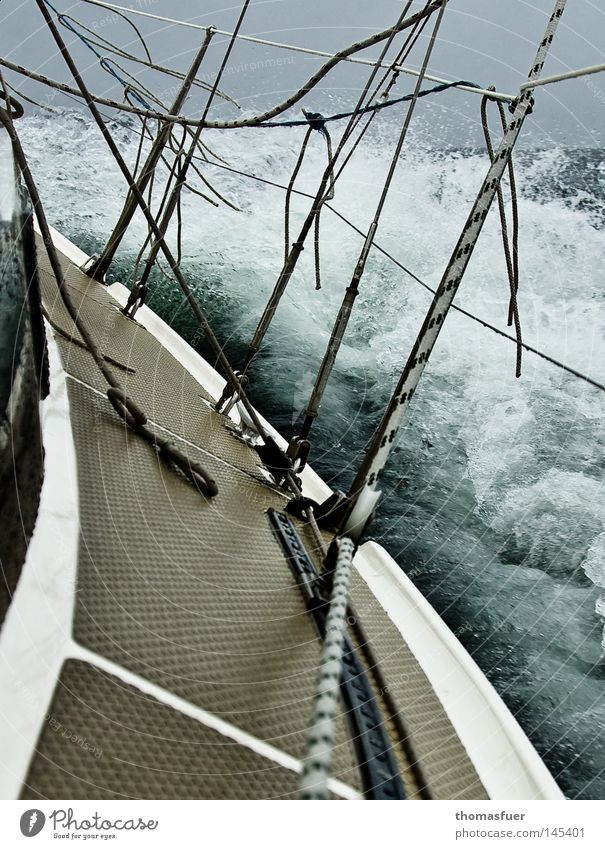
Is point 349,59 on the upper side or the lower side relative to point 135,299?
upper

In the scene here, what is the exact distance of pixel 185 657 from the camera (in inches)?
30.1

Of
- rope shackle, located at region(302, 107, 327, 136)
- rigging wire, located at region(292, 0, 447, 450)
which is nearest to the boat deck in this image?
rigging wire, located at region(292, 0, 447, 450)

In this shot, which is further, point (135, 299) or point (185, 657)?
point (135, 299)

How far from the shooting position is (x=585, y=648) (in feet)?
6.09

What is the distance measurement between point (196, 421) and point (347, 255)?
317 cm

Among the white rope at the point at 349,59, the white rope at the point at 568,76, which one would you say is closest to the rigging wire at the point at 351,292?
the white rope at the point at 349,59

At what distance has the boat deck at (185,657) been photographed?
625 millimetres

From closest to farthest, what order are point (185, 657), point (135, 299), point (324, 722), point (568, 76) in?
point (324, 722) → point (185, 657) → point (568, 76) → point (135, 299)

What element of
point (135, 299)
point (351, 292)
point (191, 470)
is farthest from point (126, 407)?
point (135, 299)

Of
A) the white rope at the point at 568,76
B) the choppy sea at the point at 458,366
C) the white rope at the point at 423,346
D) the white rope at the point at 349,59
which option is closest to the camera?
the white rope at the point at 568,76

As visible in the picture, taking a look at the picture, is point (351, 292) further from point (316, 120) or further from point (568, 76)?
point (568, 76)

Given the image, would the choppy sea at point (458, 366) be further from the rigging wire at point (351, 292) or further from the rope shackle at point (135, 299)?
the rigging wire at point (351, 292)

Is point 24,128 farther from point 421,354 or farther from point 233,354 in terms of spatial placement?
point 421,354

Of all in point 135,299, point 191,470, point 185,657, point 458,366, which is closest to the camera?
point 185,657
